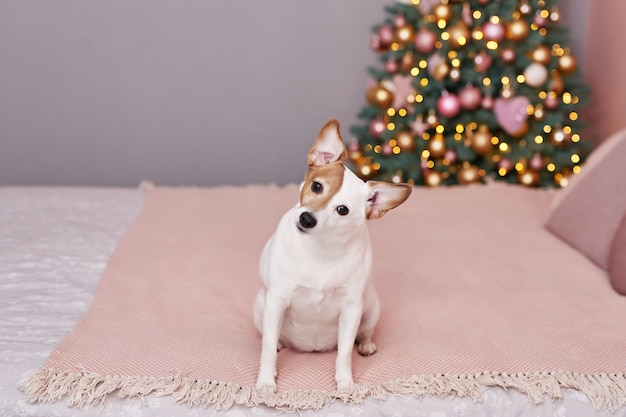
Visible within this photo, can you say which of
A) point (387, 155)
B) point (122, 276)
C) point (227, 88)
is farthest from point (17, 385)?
point (227, 88)

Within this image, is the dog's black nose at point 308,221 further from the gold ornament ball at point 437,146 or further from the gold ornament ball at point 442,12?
the gold ornament ball at point 442,12

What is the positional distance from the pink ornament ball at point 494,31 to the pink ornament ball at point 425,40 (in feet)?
0.73

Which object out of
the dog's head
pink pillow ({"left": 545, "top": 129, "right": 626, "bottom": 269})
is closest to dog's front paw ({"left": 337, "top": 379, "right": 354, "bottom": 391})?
the dog's head

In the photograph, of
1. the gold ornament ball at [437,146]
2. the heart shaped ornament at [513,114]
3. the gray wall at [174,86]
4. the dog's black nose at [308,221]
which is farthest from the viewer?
the gray wall at [174,86]

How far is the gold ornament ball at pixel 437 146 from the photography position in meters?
3.20

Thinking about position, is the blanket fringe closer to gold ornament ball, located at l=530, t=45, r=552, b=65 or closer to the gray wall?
gold ornament ball, located at l=530, t=45, r=552, b=65

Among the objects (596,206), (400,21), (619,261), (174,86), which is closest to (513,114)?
(400,21)

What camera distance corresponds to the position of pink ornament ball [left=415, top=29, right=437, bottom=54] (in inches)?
124

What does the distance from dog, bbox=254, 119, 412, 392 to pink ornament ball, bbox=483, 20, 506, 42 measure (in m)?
2.01

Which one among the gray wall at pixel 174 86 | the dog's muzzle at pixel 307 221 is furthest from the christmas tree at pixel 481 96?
the dog's muzzle at pixel 307 221

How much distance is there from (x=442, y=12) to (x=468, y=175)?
0.72 metres

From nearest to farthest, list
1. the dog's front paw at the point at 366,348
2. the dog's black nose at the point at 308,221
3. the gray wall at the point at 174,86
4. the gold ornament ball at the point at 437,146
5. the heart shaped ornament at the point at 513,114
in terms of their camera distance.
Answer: the dog's black nose at the point at 308,221 < the dog's front paw at the point at 366,348 < the heart shaped ornament at the point at 513,114 < the gold ornament ball at the point at 437,146 < the gray wall at the point at 174,86

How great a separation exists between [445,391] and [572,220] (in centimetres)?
111

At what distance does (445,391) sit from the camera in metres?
1.36
